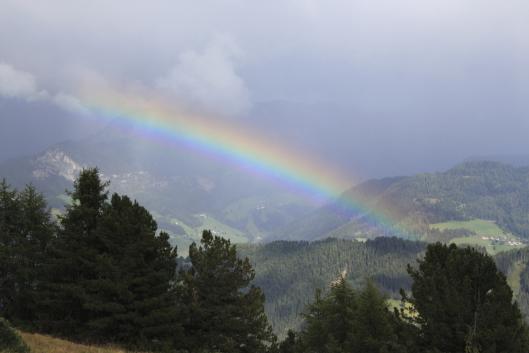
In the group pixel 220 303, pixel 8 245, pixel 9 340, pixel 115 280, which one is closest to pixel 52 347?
pixel 9 340

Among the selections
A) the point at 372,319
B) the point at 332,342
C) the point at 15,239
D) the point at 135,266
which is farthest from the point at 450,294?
the point at 15,239

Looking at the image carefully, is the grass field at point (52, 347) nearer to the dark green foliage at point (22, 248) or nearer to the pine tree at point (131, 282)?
the pine tree at point (131, 282)

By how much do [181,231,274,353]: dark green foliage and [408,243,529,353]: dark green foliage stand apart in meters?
17.5

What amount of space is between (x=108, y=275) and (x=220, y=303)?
12562mm

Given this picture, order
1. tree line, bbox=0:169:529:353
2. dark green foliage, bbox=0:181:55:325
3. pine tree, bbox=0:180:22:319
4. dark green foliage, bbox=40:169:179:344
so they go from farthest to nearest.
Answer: pine tree, bbox=0:180:22:319
dark green foliage, bbox=0:181:55:325
dark green foliage, bbox=40:169:179:344
tree line, bbox=0:169:529:353

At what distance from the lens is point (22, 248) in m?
44.9

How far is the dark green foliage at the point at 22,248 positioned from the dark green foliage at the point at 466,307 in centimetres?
3265

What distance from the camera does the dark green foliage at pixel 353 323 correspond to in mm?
39156

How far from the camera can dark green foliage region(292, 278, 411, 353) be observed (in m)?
39.2

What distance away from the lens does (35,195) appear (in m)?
49.5

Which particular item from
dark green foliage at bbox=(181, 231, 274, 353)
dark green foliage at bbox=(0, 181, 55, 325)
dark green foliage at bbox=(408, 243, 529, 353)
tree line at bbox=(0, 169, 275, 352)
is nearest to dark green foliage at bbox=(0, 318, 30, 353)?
tree line at bbox=(0, 169, 275, 352)

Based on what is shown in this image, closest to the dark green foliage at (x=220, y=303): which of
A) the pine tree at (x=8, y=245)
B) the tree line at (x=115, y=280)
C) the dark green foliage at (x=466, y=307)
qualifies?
the tree line at (x=115, y=280)

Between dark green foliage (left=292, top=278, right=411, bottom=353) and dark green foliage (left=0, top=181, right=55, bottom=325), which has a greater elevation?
dark green foliage (left=0, top=181, right=55, bottom=325)

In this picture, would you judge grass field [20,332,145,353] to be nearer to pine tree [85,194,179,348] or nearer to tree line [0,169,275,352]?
tree line [0,169,275,352]
